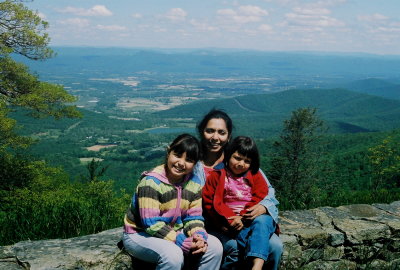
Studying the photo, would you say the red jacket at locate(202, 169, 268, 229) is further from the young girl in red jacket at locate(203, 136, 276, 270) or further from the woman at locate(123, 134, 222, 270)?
the woman at locate(123, 134, 222, 270)

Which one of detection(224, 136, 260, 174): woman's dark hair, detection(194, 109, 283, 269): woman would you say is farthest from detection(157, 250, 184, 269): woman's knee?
detection(224, 136, 260, 174): woman's dark hair

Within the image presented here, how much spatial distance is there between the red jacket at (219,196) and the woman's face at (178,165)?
40cm

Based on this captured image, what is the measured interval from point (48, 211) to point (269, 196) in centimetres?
235

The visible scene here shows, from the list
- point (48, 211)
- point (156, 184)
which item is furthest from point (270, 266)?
point (48, 211)

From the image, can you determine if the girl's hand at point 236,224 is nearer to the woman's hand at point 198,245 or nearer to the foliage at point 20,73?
the woman's hand at point 198,245

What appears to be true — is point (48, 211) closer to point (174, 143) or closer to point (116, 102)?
point (174, 143)

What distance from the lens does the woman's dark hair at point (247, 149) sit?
3.25 m

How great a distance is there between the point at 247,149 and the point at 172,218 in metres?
0.92

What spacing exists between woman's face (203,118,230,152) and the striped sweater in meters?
0.79

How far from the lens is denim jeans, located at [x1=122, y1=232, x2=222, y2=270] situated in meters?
2.54

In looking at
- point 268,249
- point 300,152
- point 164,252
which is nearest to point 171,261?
point 164,252

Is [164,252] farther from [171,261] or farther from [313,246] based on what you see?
[313,246]

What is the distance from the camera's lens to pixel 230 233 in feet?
10.3

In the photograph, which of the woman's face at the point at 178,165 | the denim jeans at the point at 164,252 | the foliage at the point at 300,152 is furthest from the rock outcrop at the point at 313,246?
the foliage at the point at 300,152
